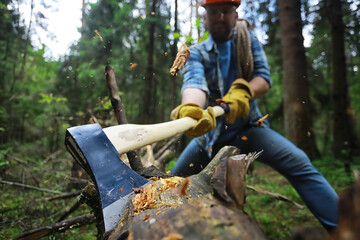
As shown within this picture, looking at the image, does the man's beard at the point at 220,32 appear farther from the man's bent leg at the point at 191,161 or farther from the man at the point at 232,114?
the man's bent leg at the point at 191,161

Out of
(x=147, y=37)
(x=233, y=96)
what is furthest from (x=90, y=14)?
(x=233, y=96)

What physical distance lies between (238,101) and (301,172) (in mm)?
900

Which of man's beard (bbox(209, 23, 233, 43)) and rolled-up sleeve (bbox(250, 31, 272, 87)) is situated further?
rolled-up sleeve (bbox(250, 31, 272, 87))

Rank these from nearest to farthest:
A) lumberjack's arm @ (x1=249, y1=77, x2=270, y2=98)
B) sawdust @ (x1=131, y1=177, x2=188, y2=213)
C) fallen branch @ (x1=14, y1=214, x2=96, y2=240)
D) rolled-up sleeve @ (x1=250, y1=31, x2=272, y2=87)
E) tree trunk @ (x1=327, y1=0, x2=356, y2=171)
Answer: sawdust @ (x1=131, y1=177, x2=188, y2=213), fallen branch @ (x1=14, y1=214, x2=96, y2=240), lumberjack's arm @ (x1=249, y1=77, x2=270, y2=98), rolled-up sleeve @ (x1=250, y1=31, x2=272, y2=87), tree trunk @ (x1=327, y1=0, x2=356, y2=171)

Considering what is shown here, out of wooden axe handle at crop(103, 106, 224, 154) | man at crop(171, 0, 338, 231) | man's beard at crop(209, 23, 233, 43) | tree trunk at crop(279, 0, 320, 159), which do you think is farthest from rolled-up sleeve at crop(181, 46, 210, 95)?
tree trunk at crop(279, 0, 320, 159)

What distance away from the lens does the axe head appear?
1108 millimetres

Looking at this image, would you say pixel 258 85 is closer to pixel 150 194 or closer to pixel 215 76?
pixel 215 76

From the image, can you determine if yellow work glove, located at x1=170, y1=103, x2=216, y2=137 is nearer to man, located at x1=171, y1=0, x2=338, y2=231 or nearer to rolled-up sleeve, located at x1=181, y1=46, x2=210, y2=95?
man, located at x1=171, y1=0, x2=338, y2=231

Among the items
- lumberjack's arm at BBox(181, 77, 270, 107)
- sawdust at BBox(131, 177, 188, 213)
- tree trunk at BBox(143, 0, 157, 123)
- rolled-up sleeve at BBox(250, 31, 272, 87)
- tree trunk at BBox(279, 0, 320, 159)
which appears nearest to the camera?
sawdust at BBox(131, 177, 188, 213)

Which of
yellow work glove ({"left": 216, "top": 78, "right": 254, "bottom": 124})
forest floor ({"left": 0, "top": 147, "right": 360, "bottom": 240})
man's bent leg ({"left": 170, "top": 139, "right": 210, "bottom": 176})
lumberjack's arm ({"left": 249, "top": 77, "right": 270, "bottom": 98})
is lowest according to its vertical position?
forest floor ({"left": 0, "top": 147, "right": 360, "bottom": 240})

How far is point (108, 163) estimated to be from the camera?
4.06ft

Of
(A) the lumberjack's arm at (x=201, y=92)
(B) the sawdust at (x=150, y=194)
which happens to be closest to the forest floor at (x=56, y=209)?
(B) the sawdust at (x=150, y=194)

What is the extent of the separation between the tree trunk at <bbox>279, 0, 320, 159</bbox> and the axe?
350 cm

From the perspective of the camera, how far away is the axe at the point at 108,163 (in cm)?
110
